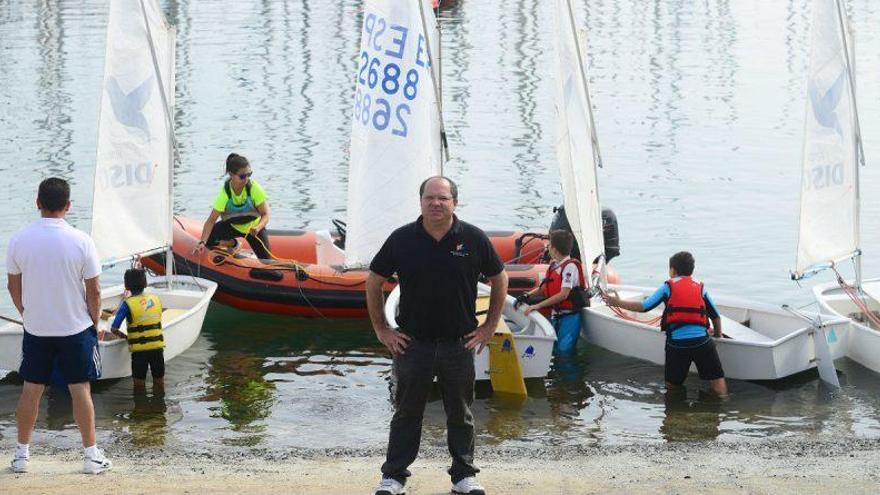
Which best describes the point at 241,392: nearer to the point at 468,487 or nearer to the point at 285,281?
the point at 285,281

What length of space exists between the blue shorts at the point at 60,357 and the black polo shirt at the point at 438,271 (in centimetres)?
185

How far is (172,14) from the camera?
5050cm

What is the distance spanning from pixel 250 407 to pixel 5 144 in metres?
17.0

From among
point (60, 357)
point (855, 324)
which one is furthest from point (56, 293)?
point (855, 324)

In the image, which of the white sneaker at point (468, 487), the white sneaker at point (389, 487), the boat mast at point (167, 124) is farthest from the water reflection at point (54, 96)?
the white sneaker at point (468, 487)

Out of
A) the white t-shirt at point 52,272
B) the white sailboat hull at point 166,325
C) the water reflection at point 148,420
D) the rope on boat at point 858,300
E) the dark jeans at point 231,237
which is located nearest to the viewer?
the white t-shirt at point 52,272

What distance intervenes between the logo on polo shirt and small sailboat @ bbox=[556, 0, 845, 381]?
5324mm

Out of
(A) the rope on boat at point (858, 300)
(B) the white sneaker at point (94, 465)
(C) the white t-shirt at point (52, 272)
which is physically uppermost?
(C) the white t-shirt at point (52, 272)

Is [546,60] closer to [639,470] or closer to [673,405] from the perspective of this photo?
[673,405]

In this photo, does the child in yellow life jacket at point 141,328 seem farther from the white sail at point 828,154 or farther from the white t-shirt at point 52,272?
the white sail at point 828,154

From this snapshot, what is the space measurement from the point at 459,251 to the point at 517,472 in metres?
1.82

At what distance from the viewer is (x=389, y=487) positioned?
7652 mm

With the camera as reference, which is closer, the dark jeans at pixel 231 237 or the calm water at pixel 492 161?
the calm water at pixel 492 161

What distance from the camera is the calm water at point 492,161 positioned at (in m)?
11.4
